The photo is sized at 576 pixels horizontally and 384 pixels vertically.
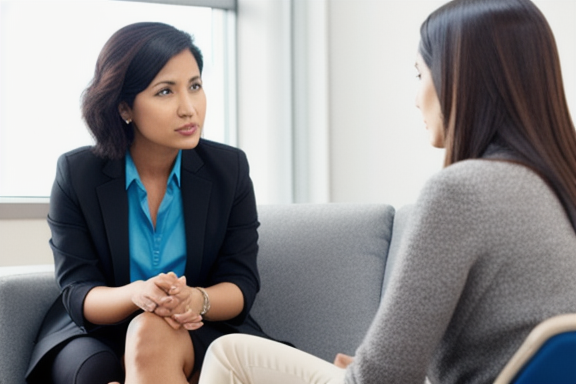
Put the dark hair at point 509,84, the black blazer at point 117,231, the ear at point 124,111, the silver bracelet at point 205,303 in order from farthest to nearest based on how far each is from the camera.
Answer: the ear at point 124,111
the black blazer at point 117,231
the silver bracelet at point 205,303
the dark hair at point 509,84

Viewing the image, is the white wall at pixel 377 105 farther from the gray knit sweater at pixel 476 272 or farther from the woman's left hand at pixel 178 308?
the gray knit sweater at pixel 476 272

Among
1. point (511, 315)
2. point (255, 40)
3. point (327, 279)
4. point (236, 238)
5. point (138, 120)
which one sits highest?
point (255, 40)

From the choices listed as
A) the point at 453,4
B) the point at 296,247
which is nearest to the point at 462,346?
the point at 453,4

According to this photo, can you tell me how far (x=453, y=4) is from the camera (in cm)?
124

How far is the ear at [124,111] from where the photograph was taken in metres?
2.16

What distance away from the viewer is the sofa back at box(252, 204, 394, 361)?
2.27 meters

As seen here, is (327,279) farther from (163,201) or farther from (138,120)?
(138,120)

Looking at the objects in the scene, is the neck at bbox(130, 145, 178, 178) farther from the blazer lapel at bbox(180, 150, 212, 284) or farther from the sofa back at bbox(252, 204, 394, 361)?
the sofa back at bbox(252, 204, 394, 361)

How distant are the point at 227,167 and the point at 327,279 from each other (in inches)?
17.5

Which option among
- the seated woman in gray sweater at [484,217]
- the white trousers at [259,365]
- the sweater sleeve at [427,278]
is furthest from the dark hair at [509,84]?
the white trousers at [259,365]

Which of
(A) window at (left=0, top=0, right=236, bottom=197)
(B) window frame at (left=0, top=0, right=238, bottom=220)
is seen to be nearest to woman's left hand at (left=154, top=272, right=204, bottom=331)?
(B) window frame at (left=0, top=0, right=238, bottom=220)

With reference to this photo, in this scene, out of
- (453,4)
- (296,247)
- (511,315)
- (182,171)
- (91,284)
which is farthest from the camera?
(296,247)

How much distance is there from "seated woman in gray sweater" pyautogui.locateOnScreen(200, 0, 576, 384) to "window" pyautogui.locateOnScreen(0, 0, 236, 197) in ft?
8.14

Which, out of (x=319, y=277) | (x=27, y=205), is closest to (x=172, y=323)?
(x=319, y=277)
